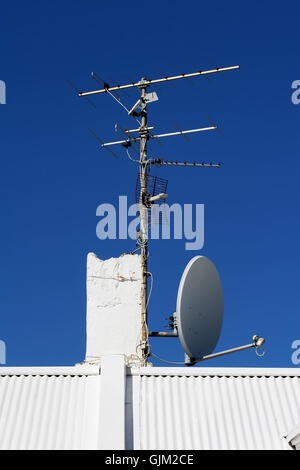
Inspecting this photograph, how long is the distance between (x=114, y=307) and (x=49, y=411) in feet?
15.9

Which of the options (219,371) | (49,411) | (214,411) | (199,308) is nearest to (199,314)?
(199,308)

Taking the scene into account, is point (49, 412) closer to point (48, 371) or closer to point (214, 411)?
point (48, 371)

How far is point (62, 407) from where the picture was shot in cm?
1173

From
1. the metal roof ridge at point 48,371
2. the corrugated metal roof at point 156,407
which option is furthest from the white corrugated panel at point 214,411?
the metal roof ridge at point 48,371

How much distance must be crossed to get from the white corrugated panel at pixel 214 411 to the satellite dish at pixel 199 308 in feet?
5.99

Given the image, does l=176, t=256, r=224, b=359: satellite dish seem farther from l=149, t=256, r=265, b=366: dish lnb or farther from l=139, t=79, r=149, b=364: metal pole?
l=139, t=79, r=149, b=364: metal pole

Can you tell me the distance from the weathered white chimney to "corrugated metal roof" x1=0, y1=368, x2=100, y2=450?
11.3 ft

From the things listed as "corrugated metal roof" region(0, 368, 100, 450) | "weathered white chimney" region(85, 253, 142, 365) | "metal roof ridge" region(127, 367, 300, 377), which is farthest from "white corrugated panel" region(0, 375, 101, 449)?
"weathered white chimney" region(85, 253, 142, 365)

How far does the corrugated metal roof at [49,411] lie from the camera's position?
11.1 metres

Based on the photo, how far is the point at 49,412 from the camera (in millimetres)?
11641

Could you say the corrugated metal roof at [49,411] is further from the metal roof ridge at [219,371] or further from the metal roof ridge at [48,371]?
the metal roof ridge at [219,371]

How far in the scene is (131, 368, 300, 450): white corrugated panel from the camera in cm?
1120
